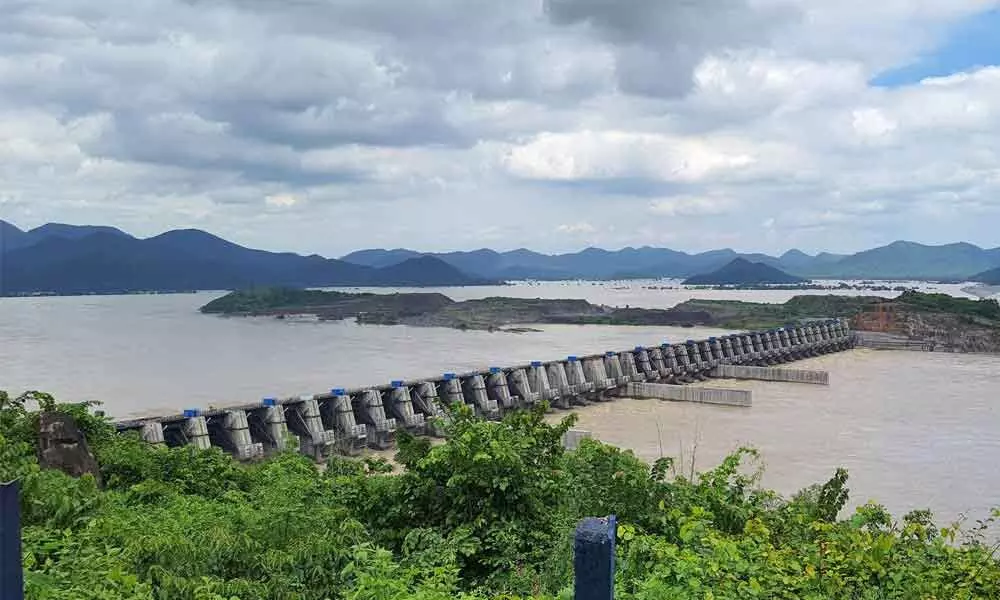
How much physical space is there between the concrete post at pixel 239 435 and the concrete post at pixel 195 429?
1.10m

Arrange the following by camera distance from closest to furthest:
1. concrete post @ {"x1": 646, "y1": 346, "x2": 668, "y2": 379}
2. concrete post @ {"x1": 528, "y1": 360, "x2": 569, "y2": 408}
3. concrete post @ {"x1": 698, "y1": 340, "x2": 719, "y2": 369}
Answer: concrete post @ {"x1": 528, "y1": 360, "x2": 569, "y2": 408} → concrete post @ {"x1": 646, "y1": 346, "x2": 668, "y2": 379} → concrete post @ {"x1": 698, "y1": 340, "x2": 719, "y2": 369}

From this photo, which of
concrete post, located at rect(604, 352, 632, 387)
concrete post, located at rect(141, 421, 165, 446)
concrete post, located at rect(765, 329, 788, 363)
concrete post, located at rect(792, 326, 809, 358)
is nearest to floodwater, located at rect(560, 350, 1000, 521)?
concrete post, located at rect(604, 352, 632, 387)

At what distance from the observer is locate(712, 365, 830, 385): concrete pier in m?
41.8

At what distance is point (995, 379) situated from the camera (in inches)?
1662

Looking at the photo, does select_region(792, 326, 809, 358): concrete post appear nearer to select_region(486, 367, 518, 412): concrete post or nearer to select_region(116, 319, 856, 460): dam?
select_region(116, 319, 856, 460): dam

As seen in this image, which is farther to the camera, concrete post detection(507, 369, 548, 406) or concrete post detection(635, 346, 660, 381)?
concrete post detection(635, 346, 660, 381)

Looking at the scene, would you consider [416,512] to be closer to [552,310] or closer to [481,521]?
[481,521]

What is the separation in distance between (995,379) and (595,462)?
43.5 metres

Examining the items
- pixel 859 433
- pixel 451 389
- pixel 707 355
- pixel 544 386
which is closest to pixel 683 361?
pixel 707 355

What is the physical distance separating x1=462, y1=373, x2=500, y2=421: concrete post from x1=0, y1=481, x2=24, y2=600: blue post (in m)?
27.4

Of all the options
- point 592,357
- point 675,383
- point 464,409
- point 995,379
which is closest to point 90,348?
point 592,357

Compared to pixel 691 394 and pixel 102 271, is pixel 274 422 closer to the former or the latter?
pixel 691 394

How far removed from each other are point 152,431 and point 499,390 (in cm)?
1482

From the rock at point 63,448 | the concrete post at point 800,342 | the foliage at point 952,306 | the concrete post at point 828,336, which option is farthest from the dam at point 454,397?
the foliage at point 952,306
